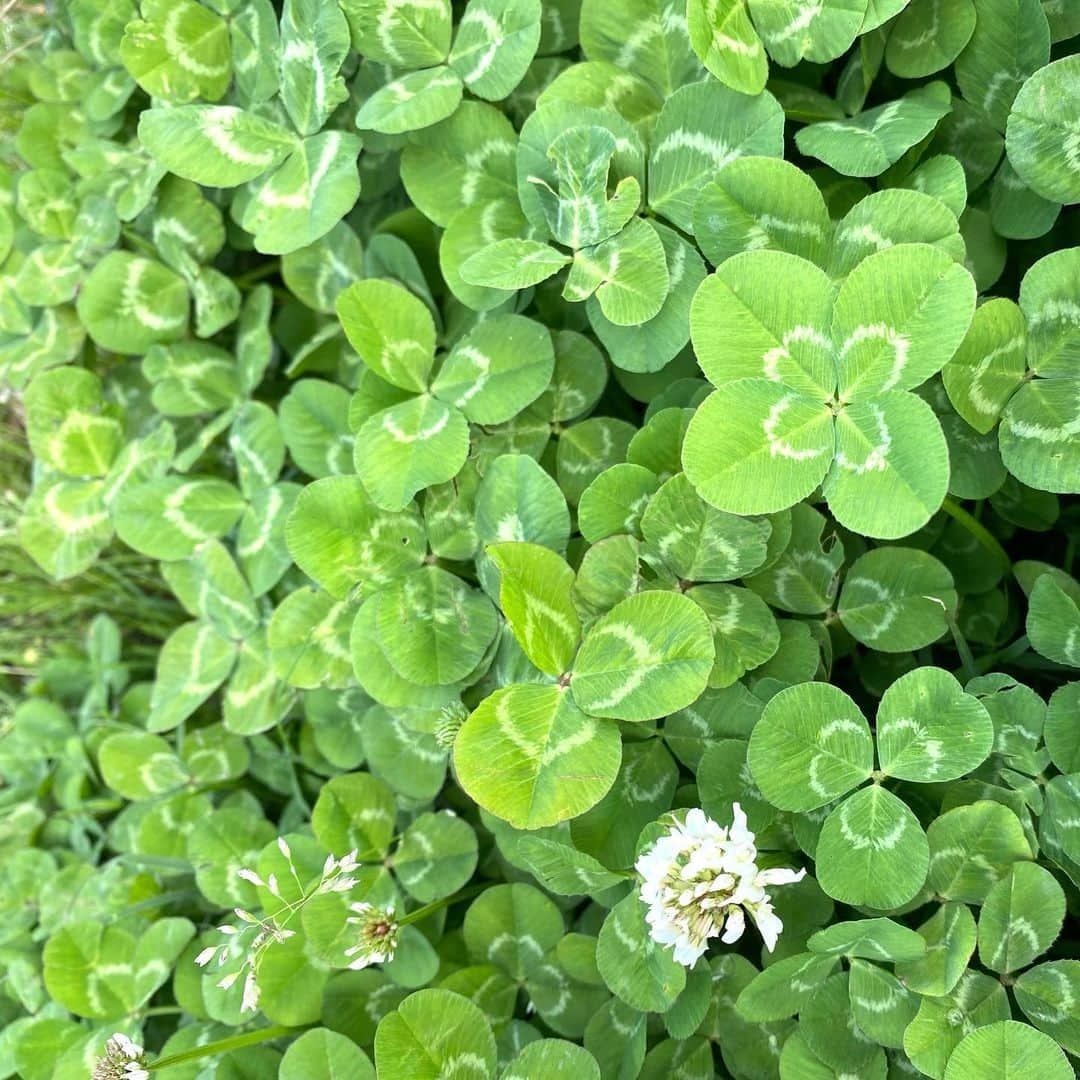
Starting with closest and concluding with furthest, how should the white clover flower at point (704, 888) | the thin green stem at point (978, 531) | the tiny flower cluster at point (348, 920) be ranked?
the white clover flower at point (704, 888) < the tiny flower cluster at point (348, 920) < the thin green stem at point (978, 531)

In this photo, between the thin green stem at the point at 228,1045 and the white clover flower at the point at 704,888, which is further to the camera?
the thin green stem at the point at 228,1045

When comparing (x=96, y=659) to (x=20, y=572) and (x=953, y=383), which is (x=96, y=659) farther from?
(x=953, y=383)

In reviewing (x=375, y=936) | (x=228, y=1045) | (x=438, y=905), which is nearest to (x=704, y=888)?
(x=375, y=936)

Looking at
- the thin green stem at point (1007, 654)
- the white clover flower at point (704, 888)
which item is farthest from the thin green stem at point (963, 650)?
the white clover flower at point (704, 888)

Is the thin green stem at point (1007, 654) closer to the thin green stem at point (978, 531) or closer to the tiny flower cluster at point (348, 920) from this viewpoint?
the thin green stem at point (978, 531)

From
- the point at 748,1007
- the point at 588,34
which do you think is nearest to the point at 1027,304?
the point at 588,34

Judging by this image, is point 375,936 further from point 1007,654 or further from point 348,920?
point 1007,654
